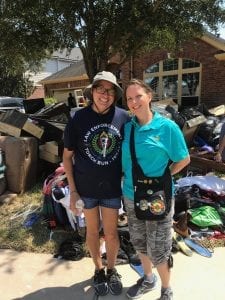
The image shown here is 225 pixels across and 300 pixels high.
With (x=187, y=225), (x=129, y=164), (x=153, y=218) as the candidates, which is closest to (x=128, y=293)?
(x=153, y=218)

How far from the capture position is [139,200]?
2820mm

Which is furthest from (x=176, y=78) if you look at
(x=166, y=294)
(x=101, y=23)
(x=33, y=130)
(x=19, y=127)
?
(x=166, y=294)

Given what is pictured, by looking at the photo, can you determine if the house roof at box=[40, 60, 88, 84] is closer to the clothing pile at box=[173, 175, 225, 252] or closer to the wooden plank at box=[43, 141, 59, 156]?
the wooden plank at box=[43, 141, 59, 156]

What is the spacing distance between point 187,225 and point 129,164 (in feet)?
6.86

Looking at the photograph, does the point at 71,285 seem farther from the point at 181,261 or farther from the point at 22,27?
the point at 22,27

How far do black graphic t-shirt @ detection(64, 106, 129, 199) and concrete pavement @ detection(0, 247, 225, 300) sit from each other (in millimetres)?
1018

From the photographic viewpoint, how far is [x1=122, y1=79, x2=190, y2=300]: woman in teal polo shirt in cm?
276

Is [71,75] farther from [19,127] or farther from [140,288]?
[140,288]

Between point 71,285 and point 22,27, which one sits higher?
point 22,27

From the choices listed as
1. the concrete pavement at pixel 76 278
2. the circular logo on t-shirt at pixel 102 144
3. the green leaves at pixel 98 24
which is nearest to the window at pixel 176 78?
the green leaves at pixel 98 24

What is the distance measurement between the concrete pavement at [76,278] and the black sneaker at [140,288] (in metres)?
0.04

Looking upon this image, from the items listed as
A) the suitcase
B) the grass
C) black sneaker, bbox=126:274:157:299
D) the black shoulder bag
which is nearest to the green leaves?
the suitcase

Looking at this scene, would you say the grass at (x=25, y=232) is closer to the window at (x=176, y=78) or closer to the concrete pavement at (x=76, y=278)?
the concrete pavement at (x=76, y=278)

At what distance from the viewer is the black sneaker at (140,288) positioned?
3.22m
